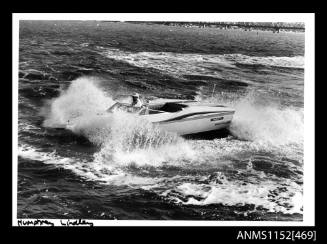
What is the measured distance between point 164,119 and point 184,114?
0.85 metres

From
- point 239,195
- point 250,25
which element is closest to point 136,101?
→ point 250,25

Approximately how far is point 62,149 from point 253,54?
9.09 metres

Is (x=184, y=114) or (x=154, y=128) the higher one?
(x=184, y=114)

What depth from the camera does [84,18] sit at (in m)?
13.8

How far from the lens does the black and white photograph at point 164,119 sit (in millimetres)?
12773

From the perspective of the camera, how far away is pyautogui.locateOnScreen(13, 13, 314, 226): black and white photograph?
503 inches

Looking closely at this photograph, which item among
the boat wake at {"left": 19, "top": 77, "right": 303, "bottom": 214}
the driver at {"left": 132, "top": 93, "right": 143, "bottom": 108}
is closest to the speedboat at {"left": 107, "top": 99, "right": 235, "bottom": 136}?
the driver at {"left": 132, "top": 93, "right": 143, "bottom": 108}

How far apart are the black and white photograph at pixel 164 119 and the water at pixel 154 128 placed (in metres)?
0.05

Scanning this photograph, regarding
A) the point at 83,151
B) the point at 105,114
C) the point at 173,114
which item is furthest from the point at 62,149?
the point at 173,114

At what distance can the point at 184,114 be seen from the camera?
16391 mm

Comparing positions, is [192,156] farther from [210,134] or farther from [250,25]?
[250,25]
